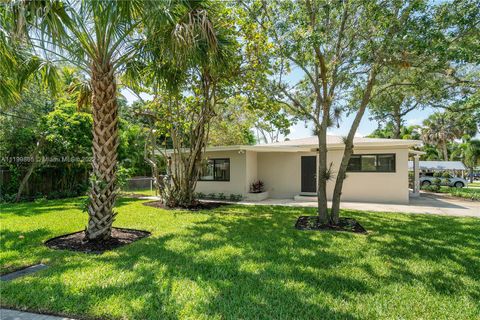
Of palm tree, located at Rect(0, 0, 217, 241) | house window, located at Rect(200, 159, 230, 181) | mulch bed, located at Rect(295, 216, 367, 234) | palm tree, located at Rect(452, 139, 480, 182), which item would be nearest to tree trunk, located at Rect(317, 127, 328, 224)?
mulch bed, located at Rect(295, 216, 367, 234)

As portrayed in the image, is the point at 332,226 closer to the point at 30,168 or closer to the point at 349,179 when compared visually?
the point at 349,179

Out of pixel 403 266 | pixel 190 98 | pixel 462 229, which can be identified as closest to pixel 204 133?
pixel 190 98

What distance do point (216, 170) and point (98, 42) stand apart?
1046 centimetres

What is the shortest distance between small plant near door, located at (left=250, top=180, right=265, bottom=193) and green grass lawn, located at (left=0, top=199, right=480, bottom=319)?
24.1ft

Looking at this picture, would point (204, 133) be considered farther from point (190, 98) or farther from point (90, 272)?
point (90, 272)

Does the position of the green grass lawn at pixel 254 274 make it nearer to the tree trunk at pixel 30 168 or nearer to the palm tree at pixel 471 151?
the tree trunk at pixel 30 168

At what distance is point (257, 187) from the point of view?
1513 cm

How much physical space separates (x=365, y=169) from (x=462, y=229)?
6.24m

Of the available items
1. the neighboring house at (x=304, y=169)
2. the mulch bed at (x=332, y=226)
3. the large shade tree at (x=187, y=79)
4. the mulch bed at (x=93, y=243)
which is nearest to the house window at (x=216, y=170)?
the neighboring house at (x=304, y=169)

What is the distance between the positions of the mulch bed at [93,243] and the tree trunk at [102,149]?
196mm

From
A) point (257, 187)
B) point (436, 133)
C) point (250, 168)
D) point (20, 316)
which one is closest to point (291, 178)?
point (257, 187)

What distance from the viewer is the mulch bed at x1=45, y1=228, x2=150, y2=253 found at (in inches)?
222

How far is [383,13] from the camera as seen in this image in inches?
243

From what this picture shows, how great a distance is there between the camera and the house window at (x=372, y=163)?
1302 cm
